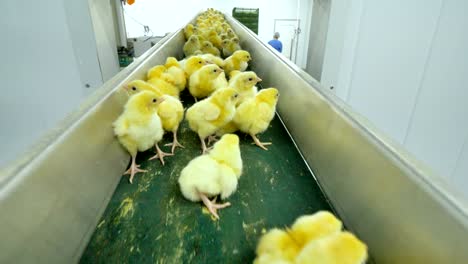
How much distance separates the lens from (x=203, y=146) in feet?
3.99

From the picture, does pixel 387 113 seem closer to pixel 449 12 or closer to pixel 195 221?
pixel 449 12

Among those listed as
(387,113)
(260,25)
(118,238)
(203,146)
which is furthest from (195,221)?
(260,25)

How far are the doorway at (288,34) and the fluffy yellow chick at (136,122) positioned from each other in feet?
28.0

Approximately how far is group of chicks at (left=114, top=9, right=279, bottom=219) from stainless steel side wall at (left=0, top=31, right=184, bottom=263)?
103 millimetres

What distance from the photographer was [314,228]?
64cm

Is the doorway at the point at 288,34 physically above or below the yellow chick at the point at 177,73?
below

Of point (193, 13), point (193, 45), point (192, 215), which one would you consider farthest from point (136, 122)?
point (193, 13)

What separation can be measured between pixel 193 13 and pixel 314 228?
9175 mm

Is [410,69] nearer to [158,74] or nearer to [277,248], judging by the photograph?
[158,74]

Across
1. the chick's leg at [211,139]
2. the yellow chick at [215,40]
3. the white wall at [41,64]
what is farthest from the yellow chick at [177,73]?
the yellow chick at [215,40]

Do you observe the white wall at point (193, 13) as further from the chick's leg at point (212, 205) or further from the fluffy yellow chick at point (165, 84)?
the chick's leg at point (212, 205)

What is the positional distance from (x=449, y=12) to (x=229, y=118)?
2.29 m

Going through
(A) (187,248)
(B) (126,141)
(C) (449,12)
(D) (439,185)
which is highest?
(C) (449,12)

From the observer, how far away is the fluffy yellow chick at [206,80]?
1527 mm
